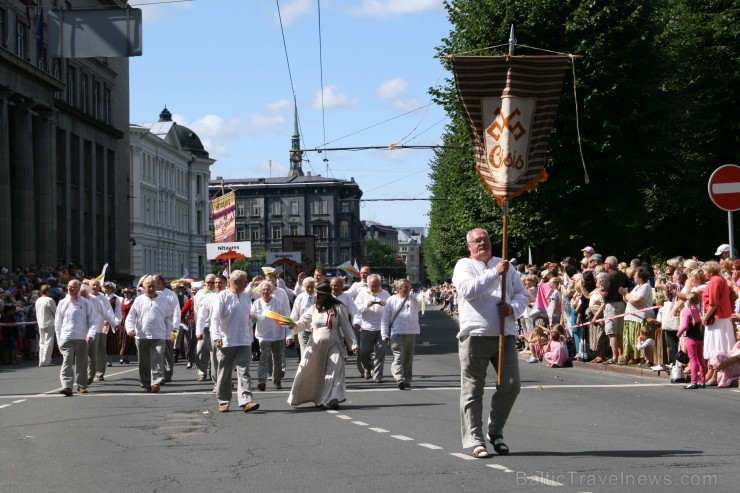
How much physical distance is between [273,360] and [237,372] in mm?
3868

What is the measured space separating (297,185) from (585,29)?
459 ft

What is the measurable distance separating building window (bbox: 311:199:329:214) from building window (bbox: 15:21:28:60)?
126178mm

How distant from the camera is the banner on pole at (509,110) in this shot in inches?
484

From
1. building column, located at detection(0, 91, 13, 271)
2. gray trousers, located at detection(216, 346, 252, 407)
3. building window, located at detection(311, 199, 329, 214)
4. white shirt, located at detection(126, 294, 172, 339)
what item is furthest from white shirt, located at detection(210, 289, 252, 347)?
building window, located at detection(311, 199, 329, 214)

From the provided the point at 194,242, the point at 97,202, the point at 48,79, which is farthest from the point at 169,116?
the point at 48,79

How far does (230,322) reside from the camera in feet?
53.4

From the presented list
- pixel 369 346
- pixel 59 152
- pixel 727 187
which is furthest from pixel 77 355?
pixel 59 152

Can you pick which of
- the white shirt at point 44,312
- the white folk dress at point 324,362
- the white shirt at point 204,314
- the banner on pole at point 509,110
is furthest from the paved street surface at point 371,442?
the white shirt at point 44,312

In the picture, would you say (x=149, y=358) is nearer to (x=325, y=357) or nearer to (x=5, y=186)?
(x=325, y=357)

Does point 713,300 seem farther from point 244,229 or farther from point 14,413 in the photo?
point 244,229

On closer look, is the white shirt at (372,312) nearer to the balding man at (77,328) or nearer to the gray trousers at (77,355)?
the balding man at (77,328)

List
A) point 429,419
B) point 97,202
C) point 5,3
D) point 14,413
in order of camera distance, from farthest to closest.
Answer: point 97,202
point 5,3
point 14,413
point 429,419

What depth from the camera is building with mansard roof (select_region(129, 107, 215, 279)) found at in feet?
322

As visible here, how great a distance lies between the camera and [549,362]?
24438 mm
